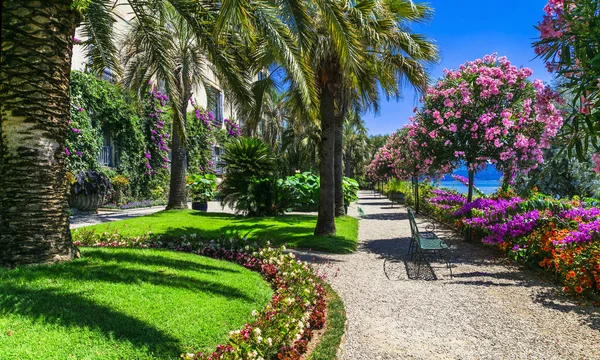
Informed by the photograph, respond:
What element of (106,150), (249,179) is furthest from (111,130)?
(249,179)

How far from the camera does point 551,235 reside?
21.2 feet

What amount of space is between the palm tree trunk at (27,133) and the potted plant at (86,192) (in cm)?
938

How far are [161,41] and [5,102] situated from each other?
3.61 metres

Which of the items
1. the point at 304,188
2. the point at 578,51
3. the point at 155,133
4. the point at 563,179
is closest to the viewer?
the point at 578,51

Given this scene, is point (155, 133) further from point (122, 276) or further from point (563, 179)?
point (563, 179)

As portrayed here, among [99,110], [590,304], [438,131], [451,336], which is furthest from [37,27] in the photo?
[99,110]

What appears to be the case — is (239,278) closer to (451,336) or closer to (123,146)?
(451,336)

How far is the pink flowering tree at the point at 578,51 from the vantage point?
229 cm

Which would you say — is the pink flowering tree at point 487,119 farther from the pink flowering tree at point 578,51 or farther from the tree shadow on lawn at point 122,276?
the tree shadow on lawn at point 122,276

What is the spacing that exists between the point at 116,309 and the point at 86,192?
11414 millimetres

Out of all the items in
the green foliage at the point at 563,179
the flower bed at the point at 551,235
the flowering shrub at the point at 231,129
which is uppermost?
the flowering shrub at the point at 231,129

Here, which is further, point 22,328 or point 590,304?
point 590,304

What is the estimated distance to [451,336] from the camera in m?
3.97

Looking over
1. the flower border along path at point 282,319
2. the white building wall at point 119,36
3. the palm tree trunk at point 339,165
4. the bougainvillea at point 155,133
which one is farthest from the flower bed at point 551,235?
the bougainvillea at point 155,133
